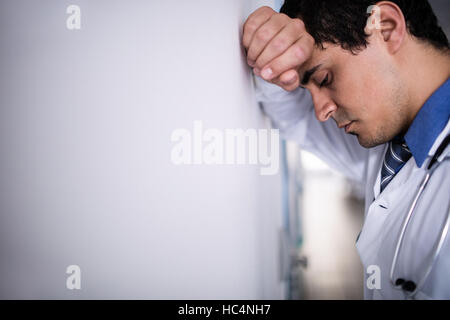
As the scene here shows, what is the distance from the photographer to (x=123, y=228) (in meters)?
0.38

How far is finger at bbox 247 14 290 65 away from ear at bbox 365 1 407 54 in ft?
0.70

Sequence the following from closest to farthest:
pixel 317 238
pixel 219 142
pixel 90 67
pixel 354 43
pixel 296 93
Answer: pixel 90 67 < pixel 219 142 < pixel 354 43 < pixel 296 93 < pixel 317 238

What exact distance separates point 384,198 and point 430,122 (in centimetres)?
20

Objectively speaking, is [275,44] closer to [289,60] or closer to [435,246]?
[289,60]

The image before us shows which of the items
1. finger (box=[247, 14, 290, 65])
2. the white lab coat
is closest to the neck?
the white lab coat

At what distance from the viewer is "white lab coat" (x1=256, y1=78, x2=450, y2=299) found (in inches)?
20.7

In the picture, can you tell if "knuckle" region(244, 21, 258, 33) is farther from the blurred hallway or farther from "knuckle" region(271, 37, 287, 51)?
the blurred hallway

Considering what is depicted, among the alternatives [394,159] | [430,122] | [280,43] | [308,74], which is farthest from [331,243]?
[280,43]

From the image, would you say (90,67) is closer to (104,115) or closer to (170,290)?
(104,115)

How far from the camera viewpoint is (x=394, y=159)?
27.0 inches

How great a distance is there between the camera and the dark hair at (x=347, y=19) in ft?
1.92
